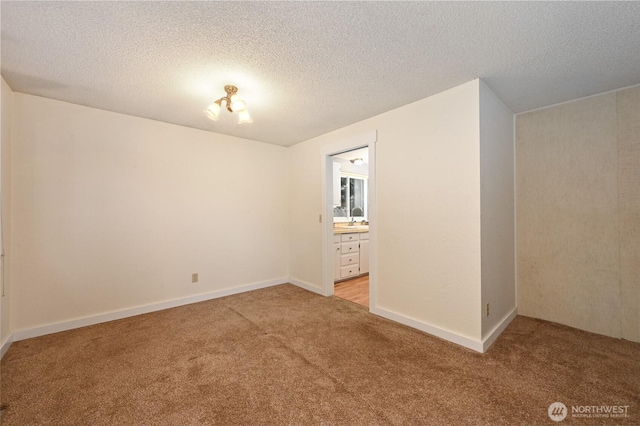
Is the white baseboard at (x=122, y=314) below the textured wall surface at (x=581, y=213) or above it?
below

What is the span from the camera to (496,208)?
8.07 feet

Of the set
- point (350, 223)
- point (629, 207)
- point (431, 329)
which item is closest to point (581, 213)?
point (629, 207)

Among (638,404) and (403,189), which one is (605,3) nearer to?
(403,189)

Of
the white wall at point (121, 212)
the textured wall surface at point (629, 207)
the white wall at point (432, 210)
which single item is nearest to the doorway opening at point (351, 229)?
the white wall at point (432, 210)

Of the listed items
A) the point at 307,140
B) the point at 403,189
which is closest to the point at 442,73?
the point at 403,189

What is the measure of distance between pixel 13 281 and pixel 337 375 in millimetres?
3066

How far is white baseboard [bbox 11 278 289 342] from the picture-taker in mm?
2418

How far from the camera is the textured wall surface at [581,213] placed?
2318mm

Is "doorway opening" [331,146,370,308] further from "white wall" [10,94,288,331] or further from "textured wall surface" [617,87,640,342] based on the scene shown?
"textured wall surface" [617,87,640,342]

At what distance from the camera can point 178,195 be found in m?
3.29

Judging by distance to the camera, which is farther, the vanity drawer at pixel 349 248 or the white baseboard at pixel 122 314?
the vanity drawer at pixel 349 248

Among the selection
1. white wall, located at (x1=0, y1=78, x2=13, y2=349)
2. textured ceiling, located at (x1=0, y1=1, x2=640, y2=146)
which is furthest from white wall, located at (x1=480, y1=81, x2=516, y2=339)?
white wall, located at (x1=0, y1=78, x2=13, y2=349)

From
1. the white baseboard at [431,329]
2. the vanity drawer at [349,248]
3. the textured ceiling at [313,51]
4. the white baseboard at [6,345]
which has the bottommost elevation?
the white baseboard at [431,329]

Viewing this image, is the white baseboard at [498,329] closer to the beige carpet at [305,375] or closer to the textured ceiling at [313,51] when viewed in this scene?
the beige carpet at [305,375]
